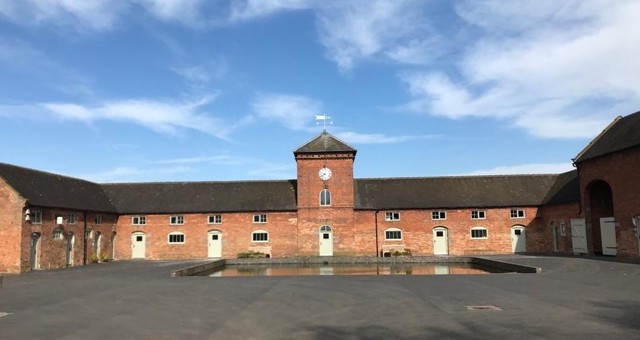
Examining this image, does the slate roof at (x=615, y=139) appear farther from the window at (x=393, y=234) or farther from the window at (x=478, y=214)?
the window at (x=393, y=234)

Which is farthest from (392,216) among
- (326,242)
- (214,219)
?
(214,219)

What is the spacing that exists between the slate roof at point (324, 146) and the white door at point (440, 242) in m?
8.63

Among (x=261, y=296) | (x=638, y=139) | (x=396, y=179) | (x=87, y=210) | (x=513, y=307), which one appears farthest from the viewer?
(x=396, y=179)

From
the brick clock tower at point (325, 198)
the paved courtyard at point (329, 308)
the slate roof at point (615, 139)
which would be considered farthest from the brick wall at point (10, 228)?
the slate roof at point (615, 139)

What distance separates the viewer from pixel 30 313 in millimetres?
12094

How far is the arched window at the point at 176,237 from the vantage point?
37375mm

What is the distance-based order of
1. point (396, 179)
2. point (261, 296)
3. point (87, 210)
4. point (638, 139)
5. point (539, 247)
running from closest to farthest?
point (261, 296), point (638, 139), point (87, 210), point (539, 247), point (396, 179)

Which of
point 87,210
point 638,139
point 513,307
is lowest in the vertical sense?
point 513,307

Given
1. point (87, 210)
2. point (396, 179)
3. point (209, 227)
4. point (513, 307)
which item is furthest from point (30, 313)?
point (396, 179)

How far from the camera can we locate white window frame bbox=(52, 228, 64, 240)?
29337 mm

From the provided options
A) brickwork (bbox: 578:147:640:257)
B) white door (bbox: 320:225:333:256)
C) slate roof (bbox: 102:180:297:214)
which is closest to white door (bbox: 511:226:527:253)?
brickwork (bbox: 578:147:640:257)

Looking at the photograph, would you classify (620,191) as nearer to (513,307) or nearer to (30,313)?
(513,307)

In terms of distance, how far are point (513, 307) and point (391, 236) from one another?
24998mm

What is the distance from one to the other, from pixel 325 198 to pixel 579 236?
17078 mm
